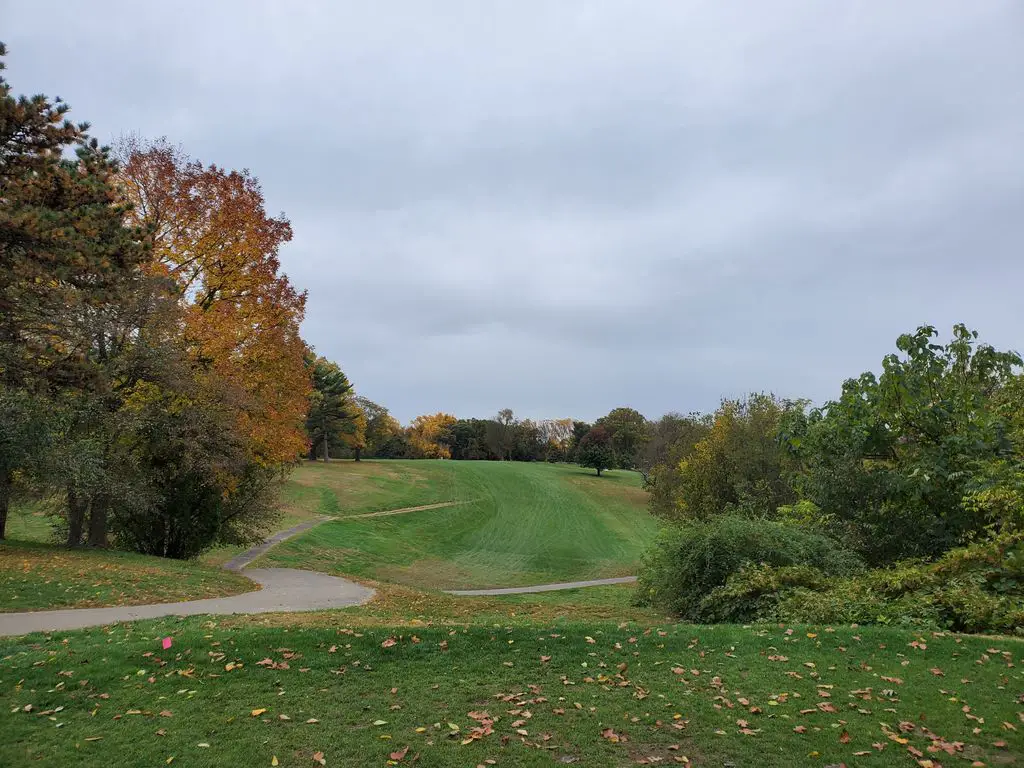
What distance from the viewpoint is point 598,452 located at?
258ft

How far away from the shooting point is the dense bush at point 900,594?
30.1 feet

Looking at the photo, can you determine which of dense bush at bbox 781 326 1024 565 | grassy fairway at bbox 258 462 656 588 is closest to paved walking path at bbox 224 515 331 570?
grassy fairway at bbox 258 462 656 588

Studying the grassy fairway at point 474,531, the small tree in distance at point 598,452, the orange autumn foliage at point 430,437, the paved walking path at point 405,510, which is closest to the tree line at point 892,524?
the grassy fairway at point 474,531

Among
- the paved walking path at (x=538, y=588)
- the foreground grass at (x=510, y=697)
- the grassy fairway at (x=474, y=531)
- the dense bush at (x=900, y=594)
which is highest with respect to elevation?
the dense bush at (x=900, y=594)

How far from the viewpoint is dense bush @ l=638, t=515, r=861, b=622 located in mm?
11891

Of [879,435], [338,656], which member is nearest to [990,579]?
[879,435]

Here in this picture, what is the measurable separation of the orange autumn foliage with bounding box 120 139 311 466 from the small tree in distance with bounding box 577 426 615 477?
2359 inches

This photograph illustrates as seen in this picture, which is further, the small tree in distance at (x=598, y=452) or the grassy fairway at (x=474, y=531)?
the small tree in distance at (x=598, y=452)

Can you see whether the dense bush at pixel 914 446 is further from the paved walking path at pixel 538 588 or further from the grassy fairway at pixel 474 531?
the grassy fairway at pixel 474 531

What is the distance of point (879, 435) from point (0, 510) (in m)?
24.0

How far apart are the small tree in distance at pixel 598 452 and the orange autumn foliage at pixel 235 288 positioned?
2359 inches

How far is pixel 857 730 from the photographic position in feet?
18.6

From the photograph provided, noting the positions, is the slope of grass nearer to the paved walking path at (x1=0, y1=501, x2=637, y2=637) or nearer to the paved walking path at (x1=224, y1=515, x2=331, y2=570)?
the paved walking path at (x1=224, y1=515, x2=331, y2=570)

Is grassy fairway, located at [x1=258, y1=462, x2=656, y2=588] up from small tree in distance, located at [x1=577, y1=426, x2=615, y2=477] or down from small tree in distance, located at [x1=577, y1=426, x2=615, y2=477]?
down
